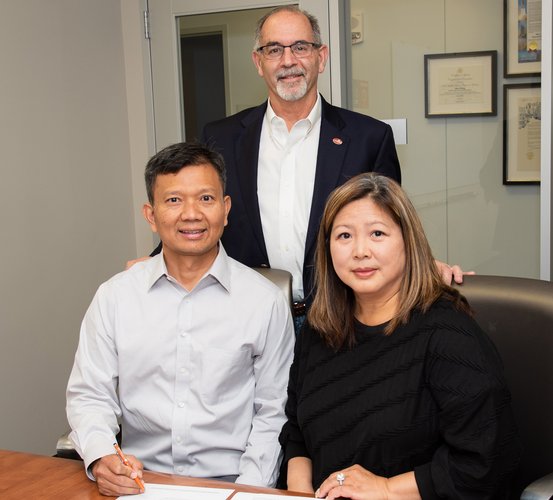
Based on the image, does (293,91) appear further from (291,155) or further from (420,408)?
(420,408)

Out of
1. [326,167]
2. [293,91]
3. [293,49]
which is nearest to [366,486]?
[326,167]

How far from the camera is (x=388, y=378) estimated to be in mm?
1638

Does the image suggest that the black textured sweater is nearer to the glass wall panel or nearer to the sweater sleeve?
the sweater sleeve

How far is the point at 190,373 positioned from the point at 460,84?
1.99m

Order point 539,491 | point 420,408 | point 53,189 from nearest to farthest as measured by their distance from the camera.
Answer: point 539,491 < point 420,408 < point 53,189

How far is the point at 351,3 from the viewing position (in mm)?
3447

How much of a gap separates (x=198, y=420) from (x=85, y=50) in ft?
7.72

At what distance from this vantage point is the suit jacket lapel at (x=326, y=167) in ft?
8.09

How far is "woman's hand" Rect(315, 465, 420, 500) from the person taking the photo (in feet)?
4.96

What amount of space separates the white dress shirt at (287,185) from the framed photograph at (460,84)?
931 mm

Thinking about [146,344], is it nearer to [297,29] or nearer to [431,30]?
[297,29]

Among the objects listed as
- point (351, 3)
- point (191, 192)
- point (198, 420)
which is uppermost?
point (351, 3)

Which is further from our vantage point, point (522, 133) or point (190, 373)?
point (522, 133)

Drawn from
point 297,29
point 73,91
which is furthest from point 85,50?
point 297,29
